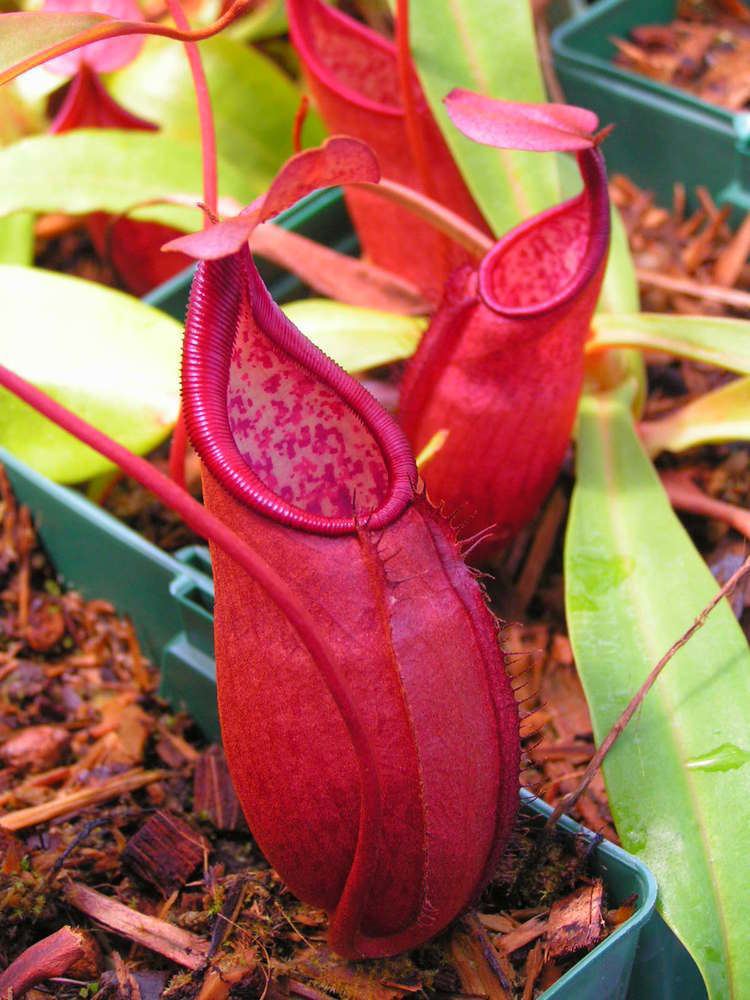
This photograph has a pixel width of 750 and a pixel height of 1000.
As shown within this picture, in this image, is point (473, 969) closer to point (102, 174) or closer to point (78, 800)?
point (78, 800)

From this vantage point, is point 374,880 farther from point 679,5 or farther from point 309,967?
point 679,5

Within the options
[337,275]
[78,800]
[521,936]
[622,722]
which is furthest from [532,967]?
[337,275]

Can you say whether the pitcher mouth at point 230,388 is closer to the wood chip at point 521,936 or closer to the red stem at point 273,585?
the red stem at point 273,585

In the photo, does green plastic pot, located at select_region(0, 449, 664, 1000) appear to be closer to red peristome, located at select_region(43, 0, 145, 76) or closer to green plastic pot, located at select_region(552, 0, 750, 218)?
red peristome, located at select_region(43, 0, 145, 76)

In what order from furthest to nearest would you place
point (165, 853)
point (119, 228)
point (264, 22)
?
point (264, 22), point (119, 228), point (165, 853)

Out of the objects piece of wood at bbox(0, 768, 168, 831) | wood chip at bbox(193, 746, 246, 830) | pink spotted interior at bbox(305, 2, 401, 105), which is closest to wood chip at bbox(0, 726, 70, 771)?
piece of wood at bbox(0, 768, 168, 831)
